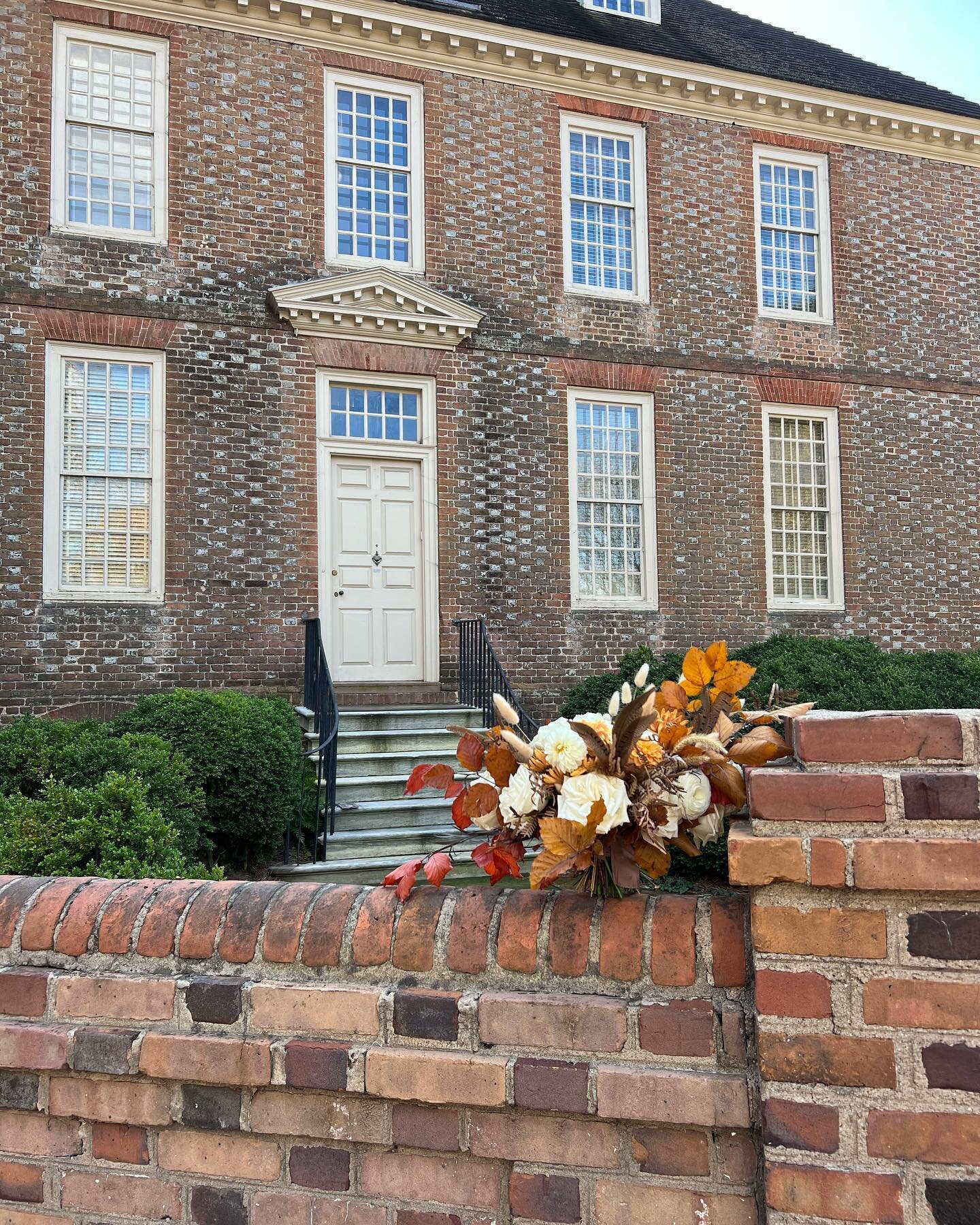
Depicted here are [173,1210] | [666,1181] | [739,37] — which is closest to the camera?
[666,1181]

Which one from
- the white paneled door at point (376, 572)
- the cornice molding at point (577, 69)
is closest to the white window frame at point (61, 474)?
the white paneled door at point (376, 572)

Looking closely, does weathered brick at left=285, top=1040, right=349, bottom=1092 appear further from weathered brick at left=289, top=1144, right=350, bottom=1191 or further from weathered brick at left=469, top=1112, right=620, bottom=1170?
weathered brick at left=469, top=1112, right=620, bottom=1170

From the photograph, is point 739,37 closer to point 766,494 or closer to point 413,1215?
point 766,494

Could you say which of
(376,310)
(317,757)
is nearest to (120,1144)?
(317,757)

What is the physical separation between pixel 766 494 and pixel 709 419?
3.98 ft

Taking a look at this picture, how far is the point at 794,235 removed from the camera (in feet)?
45.0

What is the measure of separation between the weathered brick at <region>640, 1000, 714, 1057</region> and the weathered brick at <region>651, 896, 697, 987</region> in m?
0.05

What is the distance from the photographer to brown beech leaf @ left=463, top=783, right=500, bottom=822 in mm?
2121

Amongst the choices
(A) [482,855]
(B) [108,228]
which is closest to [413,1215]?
(A) [482,855]

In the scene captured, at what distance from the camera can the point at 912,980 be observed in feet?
5.52

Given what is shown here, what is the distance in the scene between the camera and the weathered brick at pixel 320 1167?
77.3 inches

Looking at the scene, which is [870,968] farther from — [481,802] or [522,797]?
[481,802]

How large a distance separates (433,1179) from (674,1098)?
48cm

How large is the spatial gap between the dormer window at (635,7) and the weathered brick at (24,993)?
1491cm
